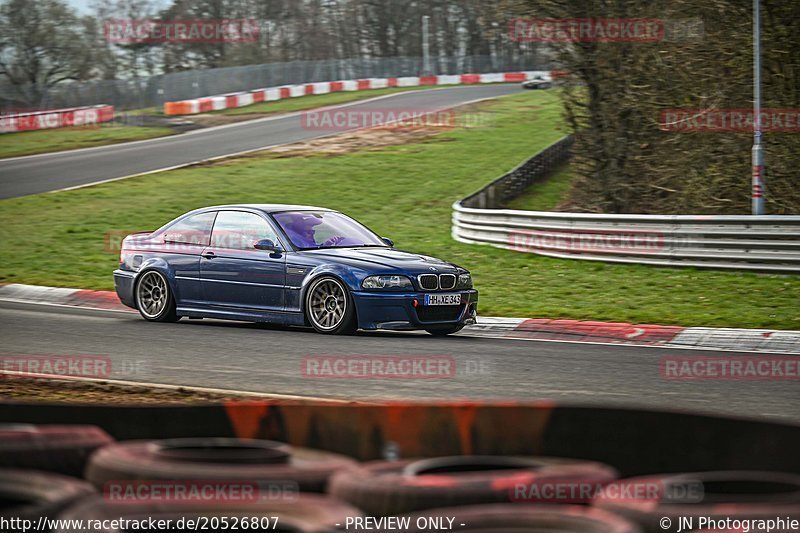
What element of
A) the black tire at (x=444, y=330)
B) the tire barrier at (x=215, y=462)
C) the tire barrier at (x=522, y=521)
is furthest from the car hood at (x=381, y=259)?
the tire barrier at (x=522, y=521)

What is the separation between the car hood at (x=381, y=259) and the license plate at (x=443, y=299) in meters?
0.26

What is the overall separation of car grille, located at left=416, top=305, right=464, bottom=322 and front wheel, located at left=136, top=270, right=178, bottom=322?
10.2ft

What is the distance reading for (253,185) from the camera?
2792 centimetres

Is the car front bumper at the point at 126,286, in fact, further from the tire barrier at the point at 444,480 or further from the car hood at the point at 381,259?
the tire barrier at the point at 444,480

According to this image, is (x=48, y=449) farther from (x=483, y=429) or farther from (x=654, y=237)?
(x=654, y=237)

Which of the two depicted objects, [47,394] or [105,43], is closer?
[47,394]

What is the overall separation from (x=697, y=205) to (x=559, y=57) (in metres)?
4.37

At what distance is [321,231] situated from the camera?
1183 cm

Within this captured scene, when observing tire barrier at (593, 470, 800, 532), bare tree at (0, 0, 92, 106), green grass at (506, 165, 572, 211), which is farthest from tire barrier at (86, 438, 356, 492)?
bare tree at (0, 0, 92, 106)

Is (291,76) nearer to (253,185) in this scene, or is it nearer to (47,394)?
(253,185)

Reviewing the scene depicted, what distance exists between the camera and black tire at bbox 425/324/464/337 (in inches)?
444

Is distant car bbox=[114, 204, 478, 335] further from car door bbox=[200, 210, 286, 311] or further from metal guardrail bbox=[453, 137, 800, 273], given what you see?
metal guardrail bbox=[453, 137, 800, 273]

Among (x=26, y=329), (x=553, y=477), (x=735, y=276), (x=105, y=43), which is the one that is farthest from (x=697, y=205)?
(x=105, y=43)

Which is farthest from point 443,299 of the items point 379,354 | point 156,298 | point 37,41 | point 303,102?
point 37,41
